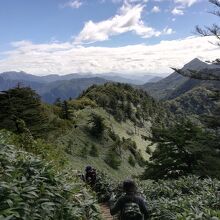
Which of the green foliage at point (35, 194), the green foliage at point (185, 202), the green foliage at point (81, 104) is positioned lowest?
the green foliage at point (81, 104)

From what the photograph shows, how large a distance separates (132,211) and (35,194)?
282cm

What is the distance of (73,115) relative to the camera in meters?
76.8

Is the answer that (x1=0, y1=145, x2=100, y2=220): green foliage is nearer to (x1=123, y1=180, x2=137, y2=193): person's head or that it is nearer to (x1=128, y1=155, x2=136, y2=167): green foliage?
(x1=123, y1=180, x2=137, y2=193): person's head

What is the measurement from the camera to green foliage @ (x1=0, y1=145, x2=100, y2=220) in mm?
6082

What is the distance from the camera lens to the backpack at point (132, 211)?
28.5 ft

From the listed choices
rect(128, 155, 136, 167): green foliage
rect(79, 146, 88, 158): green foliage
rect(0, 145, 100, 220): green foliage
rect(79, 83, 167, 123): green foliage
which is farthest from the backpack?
rect(79, 83, 167, 123): green foliage

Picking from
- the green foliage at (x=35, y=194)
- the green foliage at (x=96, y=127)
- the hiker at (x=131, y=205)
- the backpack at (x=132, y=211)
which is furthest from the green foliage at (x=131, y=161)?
the backpack at (x=132, y=211)

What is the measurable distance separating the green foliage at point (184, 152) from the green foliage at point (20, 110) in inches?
404

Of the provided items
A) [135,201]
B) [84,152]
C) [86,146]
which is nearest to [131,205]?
[135,201]

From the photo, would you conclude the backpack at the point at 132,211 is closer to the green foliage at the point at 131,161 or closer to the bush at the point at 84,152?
the bush at the point at 84,152

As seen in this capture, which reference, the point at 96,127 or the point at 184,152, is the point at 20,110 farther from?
the point at 96,127

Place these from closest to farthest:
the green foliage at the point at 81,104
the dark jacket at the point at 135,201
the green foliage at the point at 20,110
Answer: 1. the dark jacket at the point at 135,201
2. the green foliage at the point at 20,110
3. the green foliage at the point at 81,104

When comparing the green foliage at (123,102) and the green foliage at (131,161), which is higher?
the green foliage at (123,102)

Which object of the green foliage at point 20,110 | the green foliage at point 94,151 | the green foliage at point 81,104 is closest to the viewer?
the green foliage at point 20,110
